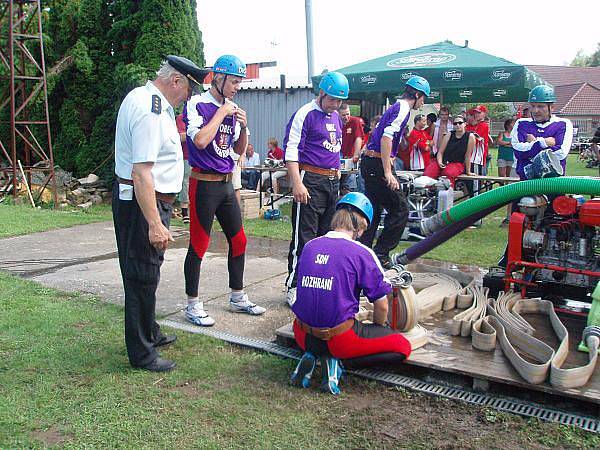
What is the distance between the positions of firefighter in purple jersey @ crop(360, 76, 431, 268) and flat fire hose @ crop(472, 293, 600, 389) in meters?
1.89

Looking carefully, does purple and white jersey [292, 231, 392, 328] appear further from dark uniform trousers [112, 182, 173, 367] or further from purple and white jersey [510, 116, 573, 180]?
purple and white jersey [510, 116, 573, 180]

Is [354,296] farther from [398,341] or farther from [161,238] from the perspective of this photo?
[161,238]

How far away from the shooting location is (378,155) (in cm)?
652

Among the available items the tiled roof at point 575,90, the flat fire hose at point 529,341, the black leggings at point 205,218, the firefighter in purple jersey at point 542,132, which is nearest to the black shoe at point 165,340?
the black leggings at point 205,218

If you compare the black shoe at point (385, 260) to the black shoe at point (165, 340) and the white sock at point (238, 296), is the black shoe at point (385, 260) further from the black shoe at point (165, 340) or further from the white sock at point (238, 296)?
the black shoe at point (165, 340)

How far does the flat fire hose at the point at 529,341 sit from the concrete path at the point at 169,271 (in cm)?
163

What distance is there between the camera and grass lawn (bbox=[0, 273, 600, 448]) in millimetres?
3162

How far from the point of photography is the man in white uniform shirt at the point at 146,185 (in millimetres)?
3598

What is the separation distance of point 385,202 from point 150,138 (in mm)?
3582

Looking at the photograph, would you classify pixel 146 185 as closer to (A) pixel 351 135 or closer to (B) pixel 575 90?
(A) pixel 351 135

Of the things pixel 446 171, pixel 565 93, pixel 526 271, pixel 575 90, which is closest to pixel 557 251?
pixel 526 271

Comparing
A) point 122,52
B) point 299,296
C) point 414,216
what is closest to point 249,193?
point 414,216

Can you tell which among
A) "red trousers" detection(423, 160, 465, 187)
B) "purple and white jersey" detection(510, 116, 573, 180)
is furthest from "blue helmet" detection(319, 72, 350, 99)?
"red trousers" detection(423, 160, 465, 187)

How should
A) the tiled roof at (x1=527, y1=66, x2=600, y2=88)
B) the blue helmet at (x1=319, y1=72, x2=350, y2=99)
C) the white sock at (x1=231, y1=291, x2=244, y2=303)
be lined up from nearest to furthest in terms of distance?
the blue helmet at (x1=319, y1=72, x2=350, y2=99) → the white sock at (x1=231, y1=291, x2=244, y2=303) → the tiled roof at (x1=527, y1=66, x2=600, y2=88)
